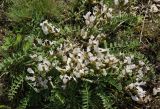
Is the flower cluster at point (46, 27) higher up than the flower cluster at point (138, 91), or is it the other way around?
the flower cluster at point (46, 27)

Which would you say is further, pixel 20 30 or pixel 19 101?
pixel 20 30

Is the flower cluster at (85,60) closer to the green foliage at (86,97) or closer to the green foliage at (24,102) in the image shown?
the green foliage at (86,97)

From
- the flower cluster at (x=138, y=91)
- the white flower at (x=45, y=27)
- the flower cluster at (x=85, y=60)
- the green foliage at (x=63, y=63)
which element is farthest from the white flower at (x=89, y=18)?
the flower cluster at (x=138, y=91)

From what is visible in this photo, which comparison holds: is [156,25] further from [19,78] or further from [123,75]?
[19,78]

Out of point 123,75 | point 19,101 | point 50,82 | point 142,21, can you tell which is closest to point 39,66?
point 50,82

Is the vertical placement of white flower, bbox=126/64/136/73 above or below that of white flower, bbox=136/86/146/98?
above

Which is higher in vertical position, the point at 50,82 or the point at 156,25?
the point at 156,25

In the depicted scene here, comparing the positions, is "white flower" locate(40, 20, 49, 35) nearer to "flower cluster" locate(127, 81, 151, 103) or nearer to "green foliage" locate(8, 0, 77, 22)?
"green foliage" locate(8, 0, 77, 22)

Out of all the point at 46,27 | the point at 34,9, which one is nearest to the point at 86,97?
the point at 46,27

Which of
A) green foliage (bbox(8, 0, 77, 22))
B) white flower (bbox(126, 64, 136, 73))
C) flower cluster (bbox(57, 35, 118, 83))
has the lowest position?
white flower (bbox(126, 64, 136, 73))

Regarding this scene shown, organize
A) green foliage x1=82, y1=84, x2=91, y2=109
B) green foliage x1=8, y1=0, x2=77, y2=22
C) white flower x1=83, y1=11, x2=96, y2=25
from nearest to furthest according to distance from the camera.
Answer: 1. green foliage x1=82, y1=84, x2=91, y2=109
2. white flower x1=83, y1=11, x2=96, y2=25
3. green foliage x1=8, y1=0, x2=77, y2=22

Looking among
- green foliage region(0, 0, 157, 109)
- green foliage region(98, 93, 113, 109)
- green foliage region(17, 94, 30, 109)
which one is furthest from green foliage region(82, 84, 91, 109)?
green foliage region(17, 94, 30, 109)
